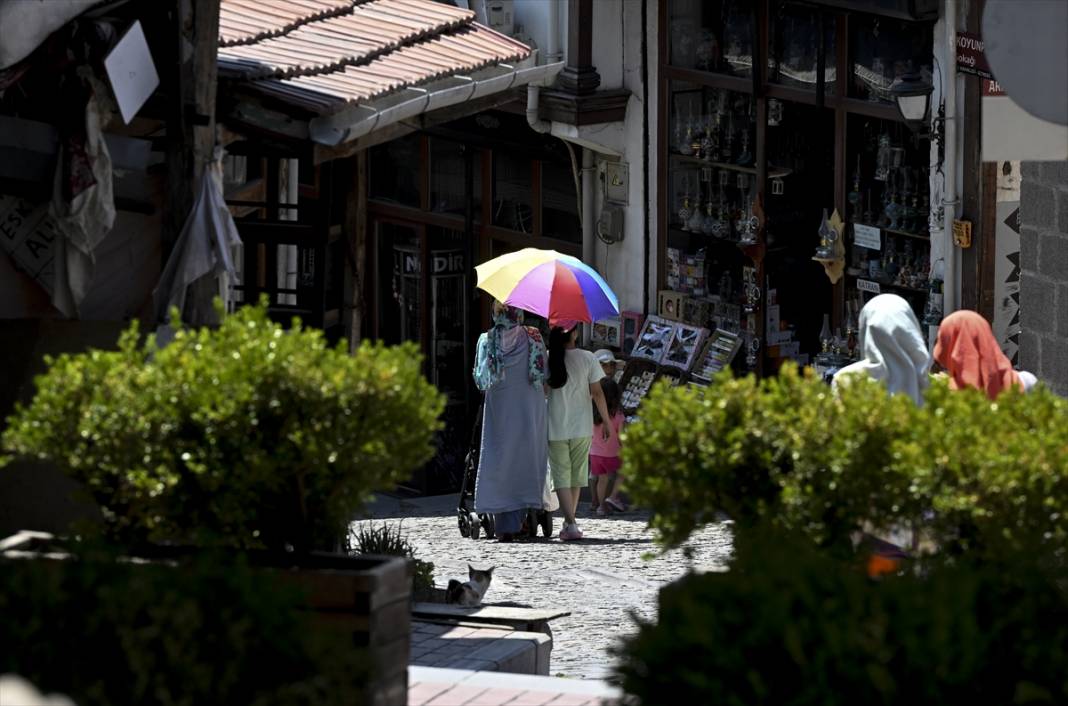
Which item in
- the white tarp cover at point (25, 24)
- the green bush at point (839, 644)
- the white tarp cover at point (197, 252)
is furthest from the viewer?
the white tarp cover at point (197, 252)

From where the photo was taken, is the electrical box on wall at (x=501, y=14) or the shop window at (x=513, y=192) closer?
the electrical box on wall at (x=501, y=14)

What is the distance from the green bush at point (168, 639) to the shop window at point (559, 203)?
14.9 m

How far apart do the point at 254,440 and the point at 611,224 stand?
13485mm

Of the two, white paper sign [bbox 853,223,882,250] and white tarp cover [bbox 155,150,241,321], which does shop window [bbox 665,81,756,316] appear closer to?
white paper sign [bbox 853,223,882,250]

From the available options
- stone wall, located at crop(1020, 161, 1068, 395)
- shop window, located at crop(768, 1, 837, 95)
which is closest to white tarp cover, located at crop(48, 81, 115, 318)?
stone wall, located at crop(1020, 161, 1068, 395)

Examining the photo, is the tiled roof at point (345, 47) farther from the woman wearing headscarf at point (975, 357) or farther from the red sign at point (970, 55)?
the red sign at point (970, 55)

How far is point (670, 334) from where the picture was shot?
1812cm

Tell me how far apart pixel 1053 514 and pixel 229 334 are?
235 centimetres

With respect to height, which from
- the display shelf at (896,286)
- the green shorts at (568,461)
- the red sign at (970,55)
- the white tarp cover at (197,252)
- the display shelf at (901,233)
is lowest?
the green shorts at (568,461)

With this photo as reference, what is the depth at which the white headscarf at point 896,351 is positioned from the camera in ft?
29.1

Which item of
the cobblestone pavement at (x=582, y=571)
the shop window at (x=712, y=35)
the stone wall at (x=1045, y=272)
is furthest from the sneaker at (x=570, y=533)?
the shop window at (x=712, y=35)

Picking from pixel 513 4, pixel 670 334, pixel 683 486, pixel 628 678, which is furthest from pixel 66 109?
pixel 513 4

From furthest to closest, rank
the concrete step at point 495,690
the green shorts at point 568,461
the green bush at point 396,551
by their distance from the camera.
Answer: the green shorts at point 568,461
the green bush at point 396,551
the concrete step at point 495,690

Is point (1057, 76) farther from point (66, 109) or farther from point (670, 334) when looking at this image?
point (670, 334)
